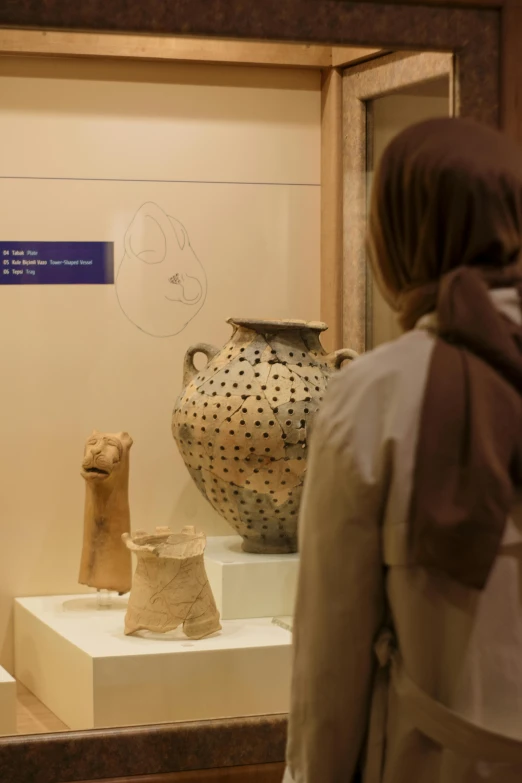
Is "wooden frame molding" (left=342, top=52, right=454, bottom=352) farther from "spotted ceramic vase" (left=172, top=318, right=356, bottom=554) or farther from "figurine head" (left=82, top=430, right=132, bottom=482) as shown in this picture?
"figurine head" (left=82, top=430, right=132, bottom=482)

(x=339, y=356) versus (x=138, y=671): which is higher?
(x=339, y=356)

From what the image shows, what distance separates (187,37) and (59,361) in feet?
1.88

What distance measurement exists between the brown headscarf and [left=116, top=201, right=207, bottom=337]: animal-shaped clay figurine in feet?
3.17

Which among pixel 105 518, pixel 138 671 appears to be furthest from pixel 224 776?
pixel 105 518

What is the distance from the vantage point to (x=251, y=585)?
2.05 meters

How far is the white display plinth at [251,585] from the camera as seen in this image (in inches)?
80.3

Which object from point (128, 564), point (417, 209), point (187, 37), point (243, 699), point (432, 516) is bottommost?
point (243, 699)

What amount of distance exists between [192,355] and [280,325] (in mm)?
169

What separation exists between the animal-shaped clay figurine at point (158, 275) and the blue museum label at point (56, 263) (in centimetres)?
3

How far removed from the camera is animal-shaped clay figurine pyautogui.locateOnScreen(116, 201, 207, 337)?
6.44 feet

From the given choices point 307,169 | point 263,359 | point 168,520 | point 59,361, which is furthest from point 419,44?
point 168,520

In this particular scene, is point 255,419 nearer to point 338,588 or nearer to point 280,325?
point 280,325

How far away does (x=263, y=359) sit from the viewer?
211 centimetres

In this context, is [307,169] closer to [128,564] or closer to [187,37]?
[187,37]
